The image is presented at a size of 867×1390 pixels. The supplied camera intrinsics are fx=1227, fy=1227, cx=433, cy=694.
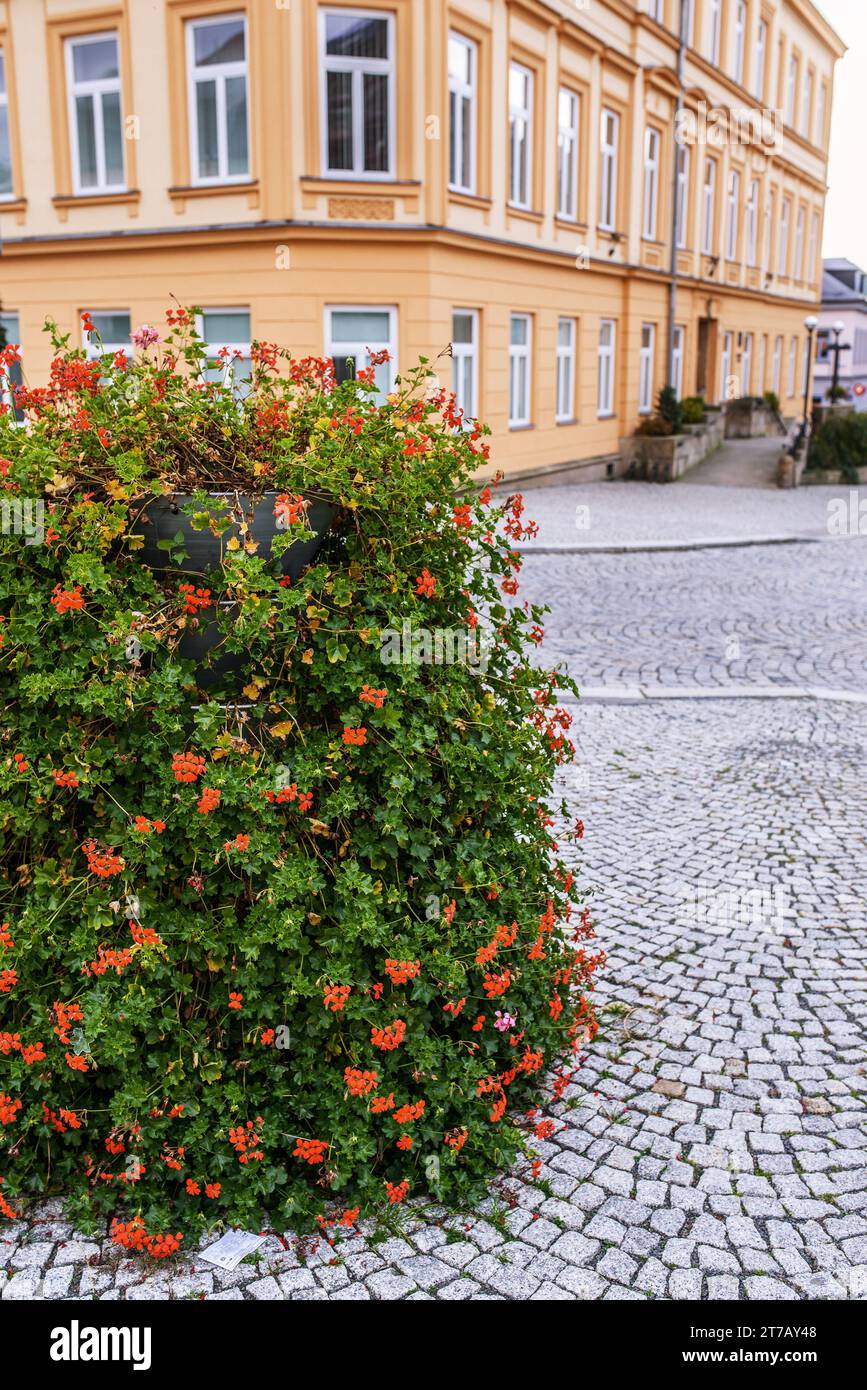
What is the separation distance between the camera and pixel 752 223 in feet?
121

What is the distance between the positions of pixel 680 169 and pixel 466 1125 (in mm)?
29407

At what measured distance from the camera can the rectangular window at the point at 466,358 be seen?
20.0 m

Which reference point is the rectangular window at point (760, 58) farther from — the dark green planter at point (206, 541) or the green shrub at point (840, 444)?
the dark green planter at point (206, 541)

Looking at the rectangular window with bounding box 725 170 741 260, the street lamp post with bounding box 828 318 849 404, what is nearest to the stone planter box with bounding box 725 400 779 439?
the street lamp post with bounding box 828 318 849 404

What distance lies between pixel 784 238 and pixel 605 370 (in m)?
18.8

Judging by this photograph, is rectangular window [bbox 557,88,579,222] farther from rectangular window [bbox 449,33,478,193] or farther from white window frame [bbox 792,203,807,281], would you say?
white window frame [bbox 792,203,807,281]

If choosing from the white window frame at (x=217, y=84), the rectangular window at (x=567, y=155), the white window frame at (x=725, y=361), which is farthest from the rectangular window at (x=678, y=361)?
the white window frame at (x=217, y=84)

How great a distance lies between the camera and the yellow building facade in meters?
18.0

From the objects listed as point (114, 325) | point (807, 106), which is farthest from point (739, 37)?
point (114, 325)

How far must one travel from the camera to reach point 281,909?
3.31 meters

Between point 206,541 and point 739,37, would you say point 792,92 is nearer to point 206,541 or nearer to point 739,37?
point 739,37

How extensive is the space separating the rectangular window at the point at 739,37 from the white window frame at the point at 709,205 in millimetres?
3255

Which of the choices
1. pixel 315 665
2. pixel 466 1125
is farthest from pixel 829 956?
pixel 315 665

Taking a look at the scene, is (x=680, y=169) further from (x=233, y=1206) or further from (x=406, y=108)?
(x=233, y=1206)
